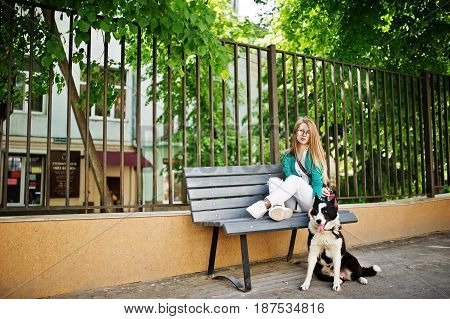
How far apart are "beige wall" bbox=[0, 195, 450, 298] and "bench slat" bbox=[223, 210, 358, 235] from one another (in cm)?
76

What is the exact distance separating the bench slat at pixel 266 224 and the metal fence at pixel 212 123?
92 centimetres

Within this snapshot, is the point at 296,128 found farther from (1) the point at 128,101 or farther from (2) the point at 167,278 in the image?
(1) the point at 128,101

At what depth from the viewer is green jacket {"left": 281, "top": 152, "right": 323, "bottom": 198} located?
11.9ft

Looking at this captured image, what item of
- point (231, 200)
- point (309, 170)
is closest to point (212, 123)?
point (231, 200)

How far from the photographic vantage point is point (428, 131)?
222 inches

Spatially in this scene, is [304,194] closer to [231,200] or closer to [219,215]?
[231,200]

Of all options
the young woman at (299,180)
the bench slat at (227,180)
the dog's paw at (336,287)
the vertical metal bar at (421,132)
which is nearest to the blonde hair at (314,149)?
the young woman at (299,180)

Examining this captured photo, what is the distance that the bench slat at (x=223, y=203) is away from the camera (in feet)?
11.2

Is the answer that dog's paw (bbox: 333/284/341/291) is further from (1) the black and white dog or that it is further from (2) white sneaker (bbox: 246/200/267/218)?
(2) white sneaker (bbox: 246/200/267/218)

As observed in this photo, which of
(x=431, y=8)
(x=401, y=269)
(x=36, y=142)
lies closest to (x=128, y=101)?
(x=36, y=142)

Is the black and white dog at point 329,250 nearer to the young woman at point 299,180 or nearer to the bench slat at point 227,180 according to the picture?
the young woman at point 299,180

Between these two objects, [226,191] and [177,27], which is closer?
[177,27]

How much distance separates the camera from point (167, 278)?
136 inches

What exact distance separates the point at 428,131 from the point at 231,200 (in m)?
3.65
